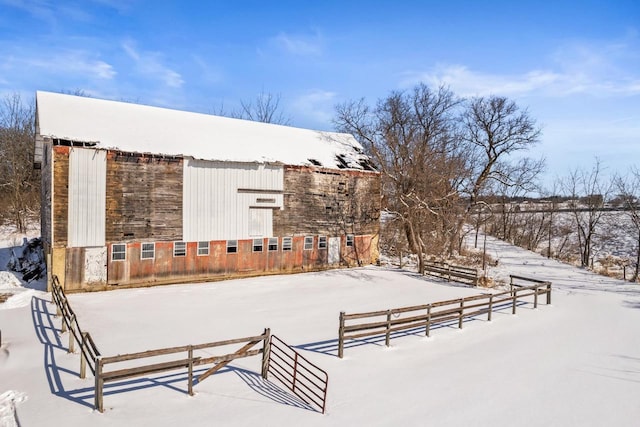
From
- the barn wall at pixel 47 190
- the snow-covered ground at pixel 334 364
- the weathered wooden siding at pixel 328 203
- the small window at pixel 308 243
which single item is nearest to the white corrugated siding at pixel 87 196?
the barn wall at pixel 47 190

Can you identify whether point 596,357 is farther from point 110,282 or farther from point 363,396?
point 110,282

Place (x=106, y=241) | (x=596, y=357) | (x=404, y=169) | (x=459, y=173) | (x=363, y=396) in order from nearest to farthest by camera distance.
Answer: (x=363, y=396), (x=596, y=357), (x=106, y=241), (x=404, y=169), (x=459, y=173)

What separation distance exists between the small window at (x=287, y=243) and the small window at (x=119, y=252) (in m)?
8.19

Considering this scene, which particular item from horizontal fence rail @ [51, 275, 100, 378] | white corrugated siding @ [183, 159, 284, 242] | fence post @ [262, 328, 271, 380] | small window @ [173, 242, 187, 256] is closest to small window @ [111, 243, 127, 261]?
small window @ [173, 242, 187, 256]

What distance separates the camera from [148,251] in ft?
63.1

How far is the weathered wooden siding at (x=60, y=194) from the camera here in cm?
1703

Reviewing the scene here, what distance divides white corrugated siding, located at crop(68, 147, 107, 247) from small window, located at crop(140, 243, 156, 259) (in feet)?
5.67

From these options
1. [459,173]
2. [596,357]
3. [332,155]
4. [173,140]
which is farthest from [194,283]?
[459,173]

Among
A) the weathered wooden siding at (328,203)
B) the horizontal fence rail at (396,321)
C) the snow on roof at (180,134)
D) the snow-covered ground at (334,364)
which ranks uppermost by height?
the snow on roof at (180,134)

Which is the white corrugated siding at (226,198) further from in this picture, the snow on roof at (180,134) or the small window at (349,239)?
the small window at (349,239)

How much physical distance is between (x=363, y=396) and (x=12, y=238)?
32.0 meters

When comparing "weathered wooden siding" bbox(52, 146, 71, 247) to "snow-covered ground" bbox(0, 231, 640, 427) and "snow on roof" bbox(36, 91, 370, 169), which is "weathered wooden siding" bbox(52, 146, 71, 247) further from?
"snow-covered ground" bbox(0, 231, 640, 427)

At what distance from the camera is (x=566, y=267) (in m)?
29.9

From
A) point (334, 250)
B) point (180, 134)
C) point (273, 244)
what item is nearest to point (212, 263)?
point (273, 244)
